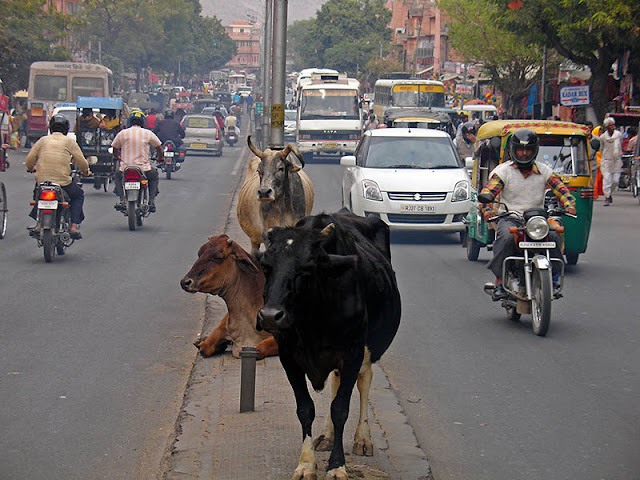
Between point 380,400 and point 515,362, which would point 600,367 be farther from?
point 380,400

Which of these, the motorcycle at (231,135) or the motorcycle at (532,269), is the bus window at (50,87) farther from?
the motorcycle at (532,269)

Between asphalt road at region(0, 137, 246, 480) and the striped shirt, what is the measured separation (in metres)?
1.24

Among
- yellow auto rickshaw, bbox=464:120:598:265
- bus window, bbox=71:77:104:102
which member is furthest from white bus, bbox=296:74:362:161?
yellow auto rickshaw, bbox=464:120:598:265

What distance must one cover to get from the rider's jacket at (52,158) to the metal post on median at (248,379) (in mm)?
8033

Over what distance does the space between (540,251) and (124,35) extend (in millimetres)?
86902

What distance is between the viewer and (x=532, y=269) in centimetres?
972

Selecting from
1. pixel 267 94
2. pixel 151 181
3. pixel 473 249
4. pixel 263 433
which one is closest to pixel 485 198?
pixel 263 433

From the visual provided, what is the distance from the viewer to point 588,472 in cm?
552

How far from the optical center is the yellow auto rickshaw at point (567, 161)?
44.2 feet

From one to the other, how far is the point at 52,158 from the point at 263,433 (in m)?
8.73

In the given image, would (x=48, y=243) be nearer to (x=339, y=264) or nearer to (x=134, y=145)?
(x=134, y=145)

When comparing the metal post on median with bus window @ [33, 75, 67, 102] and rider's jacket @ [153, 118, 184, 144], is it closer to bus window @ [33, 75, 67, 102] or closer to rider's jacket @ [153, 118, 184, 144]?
rider's jacket @ [153, 118, 184, 144]

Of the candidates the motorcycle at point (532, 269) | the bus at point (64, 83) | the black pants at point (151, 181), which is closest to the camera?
the motorcycle at point (532, 269)

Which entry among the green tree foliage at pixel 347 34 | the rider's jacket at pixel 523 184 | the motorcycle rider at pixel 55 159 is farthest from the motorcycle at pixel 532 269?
the green tree foliage at pixel 347 34
